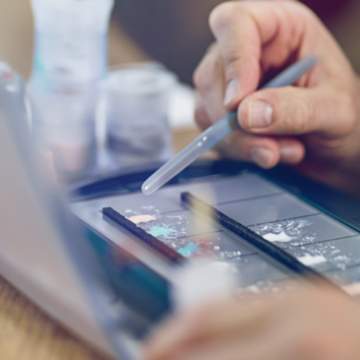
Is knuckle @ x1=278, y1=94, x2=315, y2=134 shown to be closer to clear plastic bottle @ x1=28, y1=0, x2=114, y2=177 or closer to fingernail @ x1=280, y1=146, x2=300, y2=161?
fingernail @ x1=280, y1=146, x2=300, y2=161

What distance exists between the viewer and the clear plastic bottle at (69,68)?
717mm

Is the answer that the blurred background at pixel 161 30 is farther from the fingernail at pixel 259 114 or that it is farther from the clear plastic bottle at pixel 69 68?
the fingernail at pixel 259 114

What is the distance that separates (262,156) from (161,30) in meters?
0.48

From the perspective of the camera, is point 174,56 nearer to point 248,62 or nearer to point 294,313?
point 248,62

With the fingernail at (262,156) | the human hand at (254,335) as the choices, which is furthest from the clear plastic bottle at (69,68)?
the human hand at (254,335)

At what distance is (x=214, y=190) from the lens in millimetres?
613

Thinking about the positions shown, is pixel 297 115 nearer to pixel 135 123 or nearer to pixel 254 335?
pixel 135 123

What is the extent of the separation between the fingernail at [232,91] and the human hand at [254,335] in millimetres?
350

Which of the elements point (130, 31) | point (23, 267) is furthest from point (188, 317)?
point (130, 31)

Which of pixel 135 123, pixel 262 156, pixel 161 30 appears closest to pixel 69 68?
pixel 135 123

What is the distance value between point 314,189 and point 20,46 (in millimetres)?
476

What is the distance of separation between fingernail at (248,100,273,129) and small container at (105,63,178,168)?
0.14 metres

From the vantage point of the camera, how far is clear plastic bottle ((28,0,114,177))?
717 millimetres

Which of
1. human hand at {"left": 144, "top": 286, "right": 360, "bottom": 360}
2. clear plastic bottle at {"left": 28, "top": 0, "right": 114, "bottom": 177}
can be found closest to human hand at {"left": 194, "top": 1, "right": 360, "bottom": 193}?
clear plastic bottle at {"left": 28, "top": 0, "right": 114, "bottom": 177}
